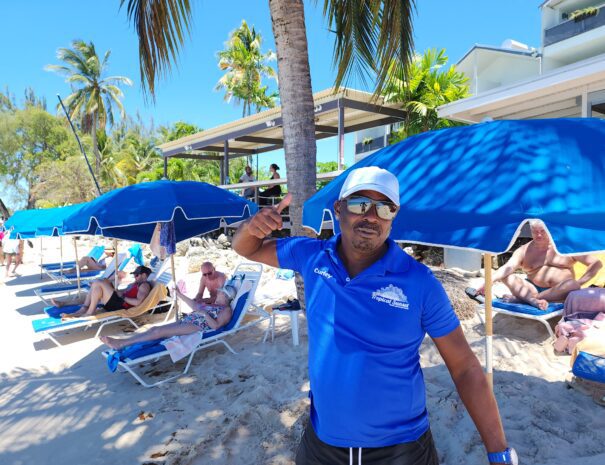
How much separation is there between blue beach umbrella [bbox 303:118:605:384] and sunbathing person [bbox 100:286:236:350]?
3934mm

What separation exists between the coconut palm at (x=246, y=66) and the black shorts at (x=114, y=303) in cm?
2288

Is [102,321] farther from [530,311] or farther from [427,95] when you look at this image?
[427,95]

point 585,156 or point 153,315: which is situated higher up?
point 585,156

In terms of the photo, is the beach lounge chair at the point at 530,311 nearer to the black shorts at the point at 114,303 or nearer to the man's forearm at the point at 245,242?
the man's forearm at the point at 245,242

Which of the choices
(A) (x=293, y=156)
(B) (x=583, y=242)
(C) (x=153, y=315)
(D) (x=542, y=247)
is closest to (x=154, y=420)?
(A) (x=293, y=156)

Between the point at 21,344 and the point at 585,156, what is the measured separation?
7806 millimetres

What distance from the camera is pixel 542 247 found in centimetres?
540

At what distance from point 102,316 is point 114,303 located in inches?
16.3

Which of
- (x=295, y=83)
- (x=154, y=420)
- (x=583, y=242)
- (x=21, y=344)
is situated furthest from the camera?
(x=21, y=344)

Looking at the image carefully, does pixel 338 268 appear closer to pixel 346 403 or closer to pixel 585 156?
pixel 346 403

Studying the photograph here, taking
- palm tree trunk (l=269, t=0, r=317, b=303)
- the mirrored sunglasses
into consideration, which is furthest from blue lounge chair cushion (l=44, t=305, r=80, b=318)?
the mirrored sunglasses

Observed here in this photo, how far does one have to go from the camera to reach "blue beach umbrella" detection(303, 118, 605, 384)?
5.42 ft

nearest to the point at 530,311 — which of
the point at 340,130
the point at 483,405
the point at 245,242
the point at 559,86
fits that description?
the point at 483,405

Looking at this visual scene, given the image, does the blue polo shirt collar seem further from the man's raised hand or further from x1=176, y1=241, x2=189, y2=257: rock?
x1=176, y1=241, x2=189, y2=257: rock
